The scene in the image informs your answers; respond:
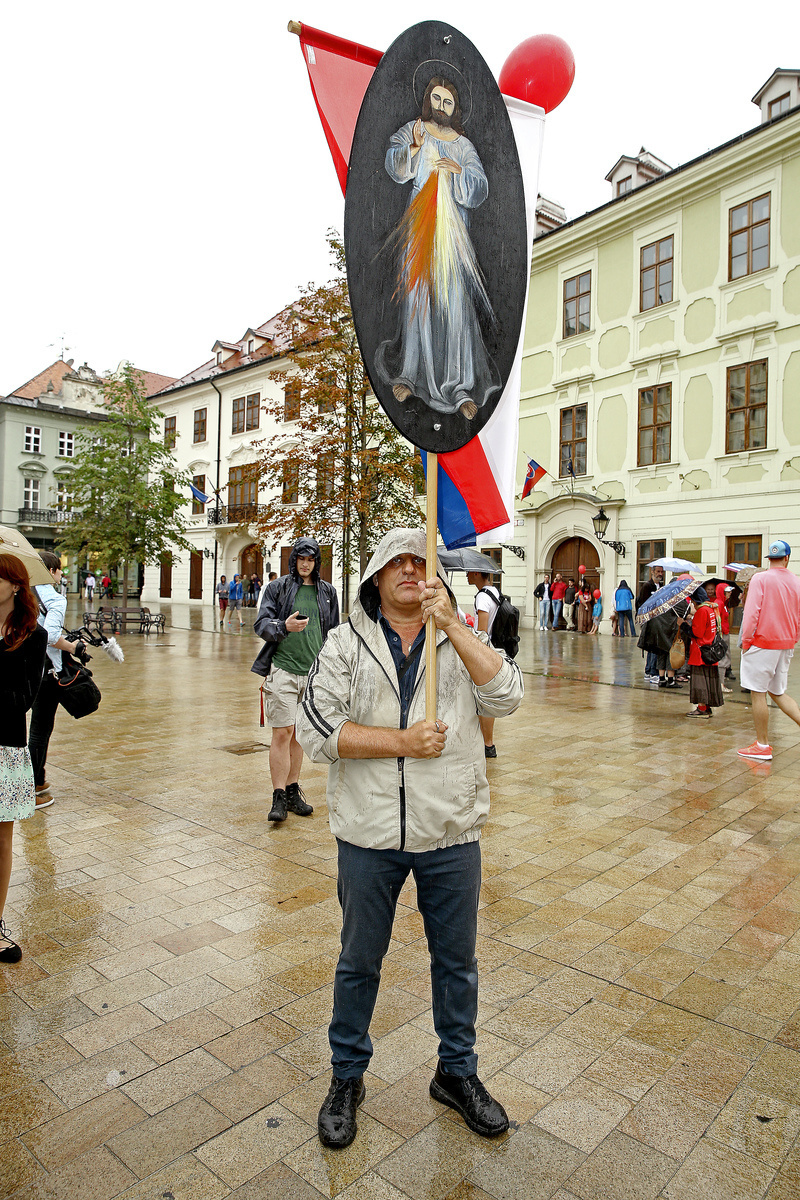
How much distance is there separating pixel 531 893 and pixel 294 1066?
183 cm

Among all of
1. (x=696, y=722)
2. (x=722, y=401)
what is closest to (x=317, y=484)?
(x=696, y=722)

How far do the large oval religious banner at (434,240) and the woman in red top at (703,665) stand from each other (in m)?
7.20

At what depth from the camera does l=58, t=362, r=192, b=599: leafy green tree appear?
2348 centimetres

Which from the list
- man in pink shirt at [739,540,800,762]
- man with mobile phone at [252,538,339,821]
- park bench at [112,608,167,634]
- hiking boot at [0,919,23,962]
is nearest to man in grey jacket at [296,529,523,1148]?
hiking boot at [0,919,23,962]

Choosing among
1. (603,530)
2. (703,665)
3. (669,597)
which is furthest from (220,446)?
(703,665)

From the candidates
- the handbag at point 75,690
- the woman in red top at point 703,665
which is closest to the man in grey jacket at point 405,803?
the handbag at point 75,690

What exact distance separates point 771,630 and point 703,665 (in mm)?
2685

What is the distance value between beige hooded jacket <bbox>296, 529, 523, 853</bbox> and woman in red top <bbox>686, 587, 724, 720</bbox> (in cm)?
733

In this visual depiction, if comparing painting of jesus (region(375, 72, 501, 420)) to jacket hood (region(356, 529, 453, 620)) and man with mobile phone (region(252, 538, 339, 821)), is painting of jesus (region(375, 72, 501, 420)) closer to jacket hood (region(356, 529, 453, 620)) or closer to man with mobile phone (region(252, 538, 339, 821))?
jacket hood (region(356, 529, 453, 620))

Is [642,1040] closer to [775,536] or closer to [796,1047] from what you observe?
[796,1047]

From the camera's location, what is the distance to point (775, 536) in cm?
2069

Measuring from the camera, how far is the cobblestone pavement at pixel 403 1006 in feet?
7.32

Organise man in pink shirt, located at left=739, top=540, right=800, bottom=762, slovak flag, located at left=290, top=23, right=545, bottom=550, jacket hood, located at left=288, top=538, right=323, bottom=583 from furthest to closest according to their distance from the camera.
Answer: man in pink shirt, located at left=739, top=540, right=800, bottom=762 → jacket hood, located at left=288, top=538, right=323, bottom=583 → slovak flag, located at left=290, top=23, right=545, bottom=550

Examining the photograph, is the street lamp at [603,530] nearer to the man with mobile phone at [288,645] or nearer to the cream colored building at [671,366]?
the cream colored building at [671,366]
